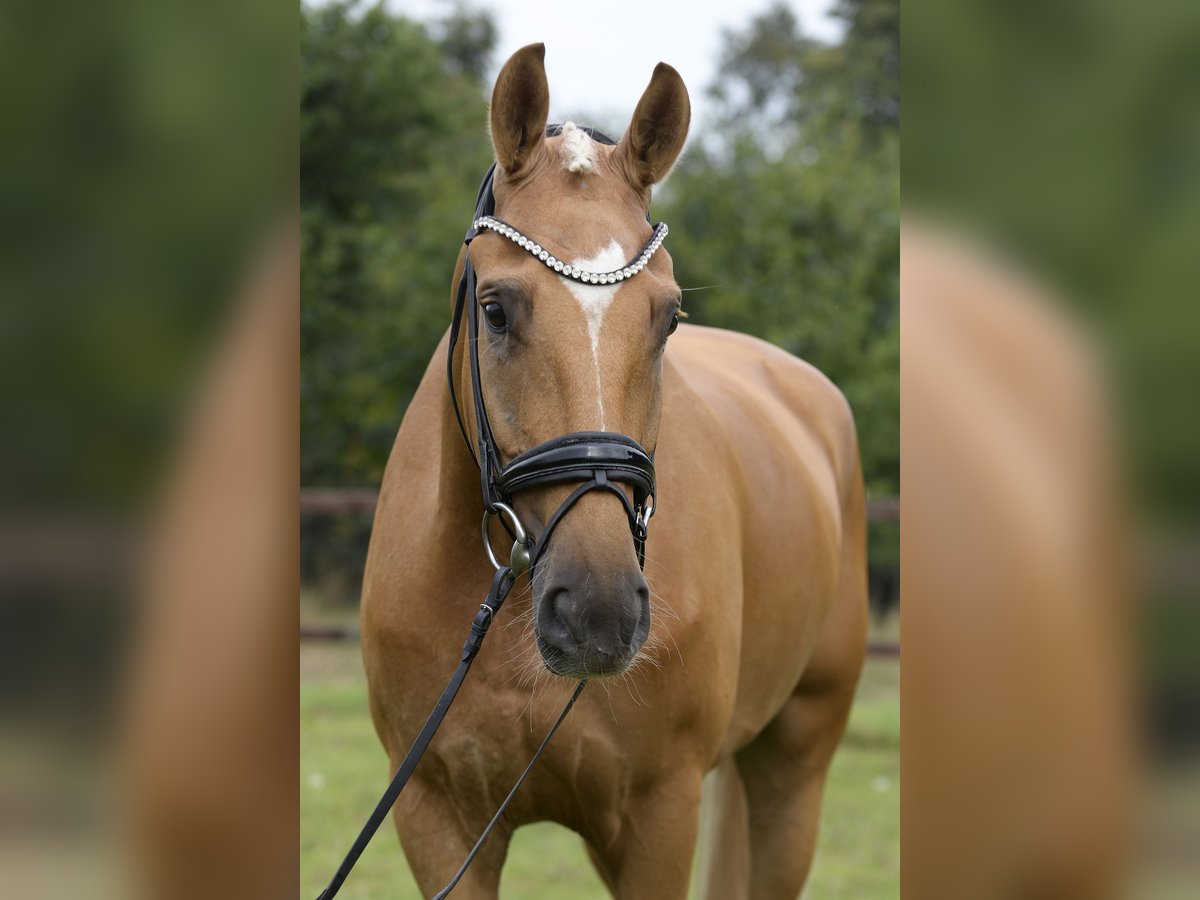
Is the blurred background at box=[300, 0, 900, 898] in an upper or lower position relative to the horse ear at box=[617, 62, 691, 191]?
lower

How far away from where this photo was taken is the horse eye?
2.18m

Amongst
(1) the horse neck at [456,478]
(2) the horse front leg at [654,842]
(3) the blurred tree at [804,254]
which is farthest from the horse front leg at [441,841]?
(3) the blurred tree at [804,254]

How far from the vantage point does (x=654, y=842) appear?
9.08 ft

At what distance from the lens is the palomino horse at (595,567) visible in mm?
2057

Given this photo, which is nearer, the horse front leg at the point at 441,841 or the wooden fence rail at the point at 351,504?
the horse front leg at the point at 441,841

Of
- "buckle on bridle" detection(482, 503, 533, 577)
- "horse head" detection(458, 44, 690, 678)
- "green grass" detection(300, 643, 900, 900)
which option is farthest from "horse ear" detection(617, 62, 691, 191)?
A: "green grass" detection(300, 643, 900, 900)

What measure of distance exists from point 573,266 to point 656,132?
48 centimetres

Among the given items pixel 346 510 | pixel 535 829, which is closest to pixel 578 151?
pixel 535 829

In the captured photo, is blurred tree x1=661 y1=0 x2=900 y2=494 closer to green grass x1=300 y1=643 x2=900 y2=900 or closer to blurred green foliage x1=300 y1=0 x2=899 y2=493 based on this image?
blurred green foliage x1=300 y1=0 x2=899 y2=493

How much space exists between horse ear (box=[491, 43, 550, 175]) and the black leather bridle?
0.11 m

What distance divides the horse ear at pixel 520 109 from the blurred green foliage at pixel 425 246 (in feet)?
29.4

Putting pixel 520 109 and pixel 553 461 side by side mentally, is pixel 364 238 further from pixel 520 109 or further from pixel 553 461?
pixel 553 461

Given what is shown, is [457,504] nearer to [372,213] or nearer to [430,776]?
[430,776]

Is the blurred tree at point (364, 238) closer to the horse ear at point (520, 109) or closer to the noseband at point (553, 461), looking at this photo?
the horse ear at point (520, 109)
